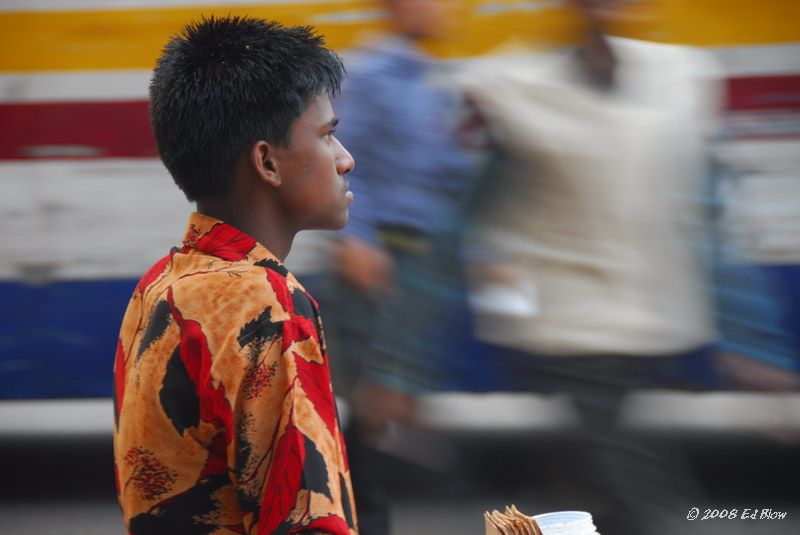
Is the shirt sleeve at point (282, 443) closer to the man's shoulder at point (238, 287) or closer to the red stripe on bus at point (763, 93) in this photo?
the man's shoulder at point (238, 287)

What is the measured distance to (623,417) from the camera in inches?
120

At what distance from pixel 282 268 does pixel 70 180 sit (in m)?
2.80

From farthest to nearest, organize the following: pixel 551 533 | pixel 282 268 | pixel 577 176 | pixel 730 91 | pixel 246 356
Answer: pixel 730 91, pixel 577 176, pixel 551 533, pixel 282 268, pixel 246 356

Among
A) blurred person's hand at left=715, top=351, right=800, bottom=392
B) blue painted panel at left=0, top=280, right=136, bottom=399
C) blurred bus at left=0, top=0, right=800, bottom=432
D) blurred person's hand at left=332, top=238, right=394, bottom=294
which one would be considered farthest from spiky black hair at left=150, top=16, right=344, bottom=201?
blue painted panel at left=0, top=280, right=136, bottom=399

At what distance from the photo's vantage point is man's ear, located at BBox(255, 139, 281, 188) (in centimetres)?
139

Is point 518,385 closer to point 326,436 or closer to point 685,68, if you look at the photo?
point 685,68

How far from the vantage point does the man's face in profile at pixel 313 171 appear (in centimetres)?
142

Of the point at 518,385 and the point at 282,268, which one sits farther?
the point at 518,385

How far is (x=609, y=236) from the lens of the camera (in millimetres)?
3018

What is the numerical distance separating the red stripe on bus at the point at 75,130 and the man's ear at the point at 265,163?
2623mm

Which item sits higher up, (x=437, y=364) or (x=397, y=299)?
(x=397, y=299)

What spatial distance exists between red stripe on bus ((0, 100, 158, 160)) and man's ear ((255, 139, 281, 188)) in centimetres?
262

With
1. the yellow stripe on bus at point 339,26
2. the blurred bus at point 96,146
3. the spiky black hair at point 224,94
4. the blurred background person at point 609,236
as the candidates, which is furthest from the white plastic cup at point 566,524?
the blurred bus at point 96,146

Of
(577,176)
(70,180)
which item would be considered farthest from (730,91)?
(70,180)
